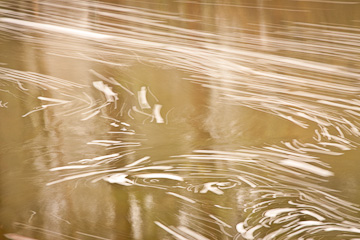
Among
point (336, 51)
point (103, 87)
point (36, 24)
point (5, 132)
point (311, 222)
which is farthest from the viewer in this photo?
point (36, 24)

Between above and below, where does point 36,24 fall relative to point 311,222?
above

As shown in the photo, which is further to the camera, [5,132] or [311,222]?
[5,132]

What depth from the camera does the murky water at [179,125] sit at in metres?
0.56

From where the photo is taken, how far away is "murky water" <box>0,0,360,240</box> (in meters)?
0.56

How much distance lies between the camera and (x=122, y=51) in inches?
48.3

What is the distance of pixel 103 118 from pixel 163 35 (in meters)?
0.52

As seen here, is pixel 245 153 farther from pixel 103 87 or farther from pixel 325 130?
pixel 103 87

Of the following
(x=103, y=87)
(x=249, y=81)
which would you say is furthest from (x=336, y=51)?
(x=103, y=87)

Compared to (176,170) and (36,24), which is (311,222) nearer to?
(176,170)

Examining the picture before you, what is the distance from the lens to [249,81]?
41.1 inches

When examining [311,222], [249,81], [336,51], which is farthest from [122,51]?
[311,222]

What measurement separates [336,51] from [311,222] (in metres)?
0.73

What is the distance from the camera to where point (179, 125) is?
829 mm

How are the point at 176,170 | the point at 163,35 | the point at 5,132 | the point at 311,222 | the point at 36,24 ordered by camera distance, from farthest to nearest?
the point at 36,24 → the point at 163,35 → the point at 5,132 → the point at 176,170 → the point at 311,222
